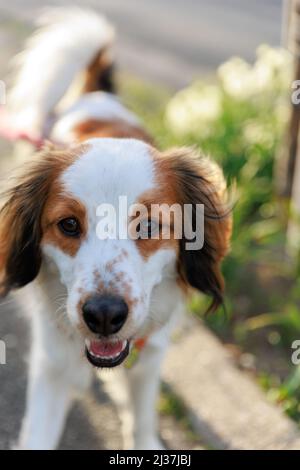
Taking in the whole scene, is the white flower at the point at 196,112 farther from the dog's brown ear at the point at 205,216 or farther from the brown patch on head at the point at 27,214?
the brown patch on head at the point at 27,214

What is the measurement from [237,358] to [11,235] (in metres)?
1.52

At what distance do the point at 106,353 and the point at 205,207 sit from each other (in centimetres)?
72

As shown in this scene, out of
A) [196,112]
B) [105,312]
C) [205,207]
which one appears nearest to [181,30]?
[196,112]

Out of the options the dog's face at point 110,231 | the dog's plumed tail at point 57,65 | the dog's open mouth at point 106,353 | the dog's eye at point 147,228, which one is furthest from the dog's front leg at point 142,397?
the dog's plumed tail at point 57,65

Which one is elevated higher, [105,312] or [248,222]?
[248,222]

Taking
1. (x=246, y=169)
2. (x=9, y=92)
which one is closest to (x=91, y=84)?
(x=9, y=92)

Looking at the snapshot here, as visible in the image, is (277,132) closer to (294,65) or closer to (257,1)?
(294,65)

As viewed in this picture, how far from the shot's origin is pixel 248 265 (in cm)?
452

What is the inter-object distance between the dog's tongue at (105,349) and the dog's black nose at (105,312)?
17cm

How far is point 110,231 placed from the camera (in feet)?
8.34

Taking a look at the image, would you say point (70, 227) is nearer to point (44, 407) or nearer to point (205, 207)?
point (205, 207)

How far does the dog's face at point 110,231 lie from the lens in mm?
2480

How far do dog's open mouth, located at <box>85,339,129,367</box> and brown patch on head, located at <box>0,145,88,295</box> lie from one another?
43 centimetres

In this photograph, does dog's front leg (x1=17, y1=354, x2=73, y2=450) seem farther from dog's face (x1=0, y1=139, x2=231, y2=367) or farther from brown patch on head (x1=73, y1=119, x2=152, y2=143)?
brown patch on head (x1=73, y1=119, x2=152, y2=143)
